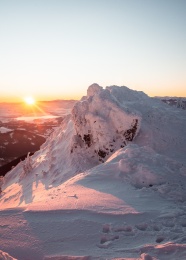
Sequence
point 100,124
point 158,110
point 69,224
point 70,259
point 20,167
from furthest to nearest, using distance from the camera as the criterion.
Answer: point 20,167 → point 158,110 → point 100,124 → point 69,224 → point 70,259

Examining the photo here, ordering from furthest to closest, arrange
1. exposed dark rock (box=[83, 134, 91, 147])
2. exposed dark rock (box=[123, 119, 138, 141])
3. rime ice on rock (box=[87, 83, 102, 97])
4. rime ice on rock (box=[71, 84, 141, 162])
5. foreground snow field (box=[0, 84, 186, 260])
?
rime ice on rock (box=[87, 83, 102, 97])
exposed dark rock (box=[83, 134, 91, 147])
rime ice on rock (box=[71, 84, 141, 162])
exposed dark rock (box=[123, 119, 138, 141])
foreground snow field (box=[0, 84, 186, 260])

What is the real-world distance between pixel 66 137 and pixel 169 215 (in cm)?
1762

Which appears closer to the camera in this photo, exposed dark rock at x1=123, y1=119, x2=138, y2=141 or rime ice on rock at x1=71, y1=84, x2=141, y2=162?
exposed dark rock at x1=123, y1=119, x2=138, y2=141

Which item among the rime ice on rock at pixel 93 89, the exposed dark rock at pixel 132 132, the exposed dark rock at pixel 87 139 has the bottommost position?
the exposed dark rock at pixel 87 139

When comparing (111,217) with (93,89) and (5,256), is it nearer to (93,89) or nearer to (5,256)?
(5,256)

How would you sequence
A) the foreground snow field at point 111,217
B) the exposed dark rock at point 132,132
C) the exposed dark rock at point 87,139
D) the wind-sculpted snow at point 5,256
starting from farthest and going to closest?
the exposed dark rock at point 87,139 → the exposed dark rock at point 132,132 → the foreground snow field at point 111,217 → the wind-sculpted snow at point 5,256

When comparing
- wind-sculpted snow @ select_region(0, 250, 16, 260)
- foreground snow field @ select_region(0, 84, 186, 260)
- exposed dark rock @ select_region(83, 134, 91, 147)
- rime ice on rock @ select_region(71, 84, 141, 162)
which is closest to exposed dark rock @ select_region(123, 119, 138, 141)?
rime ice on rock @ select_region(71, 84, 141, 162)

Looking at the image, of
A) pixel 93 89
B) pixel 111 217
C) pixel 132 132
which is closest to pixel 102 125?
pixel 132 132

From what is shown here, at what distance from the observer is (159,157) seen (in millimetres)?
9453

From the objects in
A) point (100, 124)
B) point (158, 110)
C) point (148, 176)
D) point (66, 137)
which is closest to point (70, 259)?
point (148, 176)

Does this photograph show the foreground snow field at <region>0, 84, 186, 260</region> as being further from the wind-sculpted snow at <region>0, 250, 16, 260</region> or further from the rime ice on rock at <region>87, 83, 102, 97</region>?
the rime ice on rock at <region>87, 83, 102, 97</region>

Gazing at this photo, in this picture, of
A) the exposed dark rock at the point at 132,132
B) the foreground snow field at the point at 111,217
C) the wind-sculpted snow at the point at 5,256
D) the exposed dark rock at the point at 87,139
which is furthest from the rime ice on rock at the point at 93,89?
the wind-sculpted snow at the point at 5,256

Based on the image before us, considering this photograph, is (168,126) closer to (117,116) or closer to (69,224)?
(117,116)

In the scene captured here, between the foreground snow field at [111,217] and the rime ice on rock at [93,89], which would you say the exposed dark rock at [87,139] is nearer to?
the rime ice on rock at [93,89]
